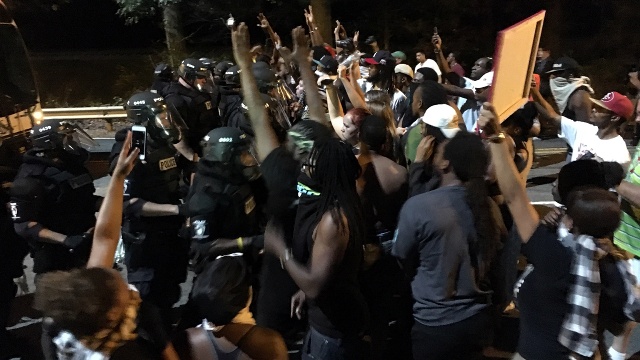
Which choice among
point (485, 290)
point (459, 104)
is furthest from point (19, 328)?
point (459, 104)

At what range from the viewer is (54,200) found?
4.38 metres

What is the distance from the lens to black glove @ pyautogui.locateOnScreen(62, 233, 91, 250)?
4.34 metres

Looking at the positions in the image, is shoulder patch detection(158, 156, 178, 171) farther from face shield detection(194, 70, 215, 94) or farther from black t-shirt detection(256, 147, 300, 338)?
face shield detection(194, 70, 215, 94)

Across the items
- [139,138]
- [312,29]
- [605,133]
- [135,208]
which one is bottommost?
[605,133]

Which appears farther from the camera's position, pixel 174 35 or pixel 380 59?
pixel 174 35

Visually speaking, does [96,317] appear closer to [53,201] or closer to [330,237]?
[330,237]

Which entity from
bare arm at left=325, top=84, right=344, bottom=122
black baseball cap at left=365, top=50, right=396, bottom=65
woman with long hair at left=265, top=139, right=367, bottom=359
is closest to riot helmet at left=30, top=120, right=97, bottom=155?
bare arm at left=325, top=84, right=344, bottom=122

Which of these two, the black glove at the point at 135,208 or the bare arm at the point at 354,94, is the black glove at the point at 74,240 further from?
the bare arm at the point at 354,94

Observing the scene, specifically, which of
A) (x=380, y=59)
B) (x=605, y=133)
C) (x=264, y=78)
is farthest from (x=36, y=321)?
(x=380, y=59)

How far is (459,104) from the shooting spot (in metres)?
→ 7.89

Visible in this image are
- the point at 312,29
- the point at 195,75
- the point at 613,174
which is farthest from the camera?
the point at 312,29

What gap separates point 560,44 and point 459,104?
11665mm

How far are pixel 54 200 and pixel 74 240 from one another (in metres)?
0.33

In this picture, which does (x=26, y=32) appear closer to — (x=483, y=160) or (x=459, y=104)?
(x=459, y=104)
